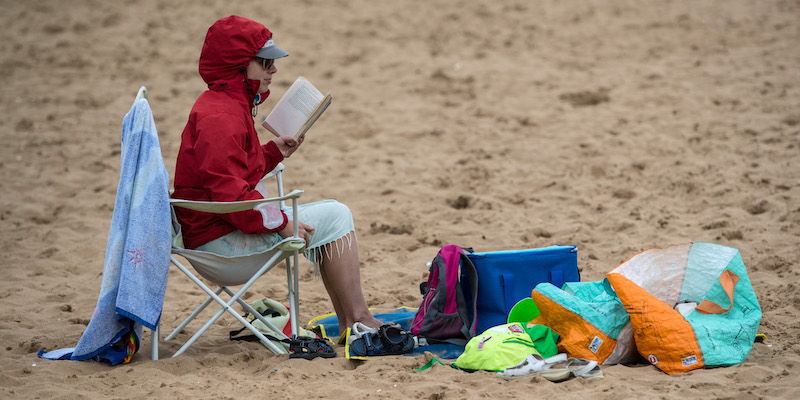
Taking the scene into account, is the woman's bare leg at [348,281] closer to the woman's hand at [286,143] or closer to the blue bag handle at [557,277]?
the woman's hand at [286,143]

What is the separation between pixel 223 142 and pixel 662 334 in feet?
6.13

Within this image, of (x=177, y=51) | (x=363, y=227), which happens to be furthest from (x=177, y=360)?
(x=177, y=51)

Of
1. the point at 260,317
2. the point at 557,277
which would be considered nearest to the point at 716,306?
the point at 557,277

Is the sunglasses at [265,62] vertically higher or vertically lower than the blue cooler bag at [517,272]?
higher

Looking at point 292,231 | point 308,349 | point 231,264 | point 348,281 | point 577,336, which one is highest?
point 292,231

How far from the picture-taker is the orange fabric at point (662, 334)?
119 inches

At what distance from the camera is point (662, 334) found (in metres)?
3.04

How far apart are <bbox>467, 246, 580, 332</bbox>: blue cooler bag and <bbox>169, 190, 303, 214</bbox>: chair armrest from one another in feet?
3.01

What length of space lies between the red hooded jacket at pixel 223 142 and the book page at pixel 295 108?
17 centimetres

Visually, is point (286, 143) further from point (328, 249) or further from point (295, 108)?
point (328, 249)

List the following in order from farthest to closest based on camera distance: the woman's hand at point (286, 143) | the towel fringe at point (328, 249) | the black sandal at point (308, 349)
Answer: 1. the woman's hand at point (286, 143)
2. the towel fringe at point (328, 249)
3. the black sandal at point (308, 349)

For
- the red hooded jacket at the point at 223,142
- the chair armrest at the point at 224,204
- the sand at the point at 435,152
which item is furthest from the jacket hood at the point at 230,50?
the sand at the point at 435,152

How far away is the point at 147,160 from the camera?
128 inches

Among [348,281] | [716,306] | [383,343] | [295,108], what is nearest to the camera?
[716,306]
